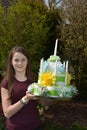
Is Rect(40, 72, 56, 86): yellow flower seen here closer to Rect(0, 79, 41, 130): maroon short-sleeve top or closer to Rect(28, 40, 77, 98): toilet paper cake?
Rect(28, 40, 77, 98): toilet paper cake

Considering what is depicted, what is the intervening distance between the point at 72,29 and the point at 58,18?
1.05 metres

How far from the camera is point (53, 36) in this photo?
1097 cm

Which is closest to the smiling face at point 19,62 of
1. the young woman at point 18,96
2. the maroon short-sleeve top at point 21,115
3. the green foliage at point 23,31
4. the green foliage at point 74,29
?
the young woman at point 18,96

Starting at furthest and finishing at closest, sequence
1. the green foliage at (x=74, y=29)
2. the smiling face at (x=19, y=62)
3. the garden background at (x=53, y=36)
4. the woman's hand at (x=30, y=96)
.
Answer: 1. the green foliage at (x=74, y=29)
2. the garden background at (x=53, y=36)
3. the smiling face at (x=19, y=62)
4. the woman's hand at (x=30, y=96)

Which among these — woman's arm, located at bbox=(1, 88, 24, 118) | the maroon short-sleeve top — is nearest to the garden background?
the maroon short-sleeve top

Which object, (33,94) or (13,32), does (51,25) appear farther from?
(33,94)

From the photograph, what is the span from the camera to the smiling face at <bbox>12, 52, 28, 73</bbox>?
3.29 meters

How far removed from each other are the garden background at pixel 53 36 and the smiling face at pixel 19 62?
4.94m

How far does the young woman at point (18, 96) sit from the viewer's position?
3229 mm

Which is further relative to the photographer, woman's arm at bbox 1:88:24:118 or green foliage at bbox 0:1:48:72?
green foliage at bbox 0:1:48:72

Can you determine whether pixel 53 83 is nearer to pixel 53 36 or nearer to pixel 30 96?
pixel 30 96

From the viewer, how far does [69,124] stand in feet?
25.2

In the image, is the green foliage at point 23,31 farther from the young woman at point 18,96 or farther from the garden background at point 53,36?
the young woman at point 18,96

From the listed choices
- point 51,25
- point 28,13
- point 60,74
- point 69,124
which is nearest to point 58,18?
point 51,25
